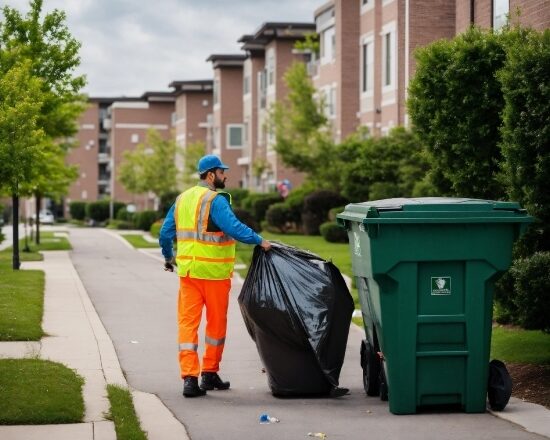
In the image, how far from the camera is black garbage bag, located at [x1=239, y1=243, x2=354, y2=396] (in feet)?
29.7

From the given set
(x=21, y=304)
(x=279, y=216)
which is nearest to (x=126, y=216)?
(x=279, y=216)

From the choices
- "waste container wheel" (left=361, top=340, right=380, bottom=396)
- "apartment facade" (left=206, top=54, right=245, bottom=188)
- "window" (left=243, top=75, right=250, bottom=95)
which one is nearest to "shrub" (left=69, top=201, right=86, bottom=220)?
"apartment facade" (left=206, top=54, right=245, bottom=188)

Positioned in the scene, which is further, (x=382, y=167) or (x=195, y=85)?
(x=195, y=85)

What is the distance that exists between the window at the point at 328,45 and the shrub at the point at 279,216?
632 centimetres

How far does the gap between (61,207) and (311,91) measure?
75642 millimetres

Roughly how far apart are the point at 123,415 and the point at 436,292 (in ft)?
7.67

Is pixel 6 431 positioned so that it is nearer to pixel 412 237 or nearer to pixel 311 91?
pixel 412 237

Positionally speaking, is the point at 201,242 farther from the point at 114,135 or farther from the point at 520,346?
the point at 114,135

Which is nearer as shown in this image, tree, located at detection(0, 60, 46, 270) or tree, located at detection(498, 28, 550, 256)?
tree, located at detection(498, 28, 550, 256)

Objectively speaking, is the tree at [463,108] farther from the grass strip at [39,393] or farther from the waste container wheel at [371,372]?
the grass strip at [39,393]

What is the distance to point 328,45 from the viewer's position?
43.9 meters

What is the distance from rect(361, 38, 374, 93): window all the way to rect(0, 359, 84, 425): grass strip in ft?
88.7

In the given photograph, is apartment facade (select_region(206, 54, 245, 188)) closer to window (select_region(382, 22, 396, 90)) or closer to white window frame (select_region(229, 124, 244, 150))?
white window frame (select_region(229, 124, 244, 150))

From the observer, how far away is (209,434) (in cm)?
783
